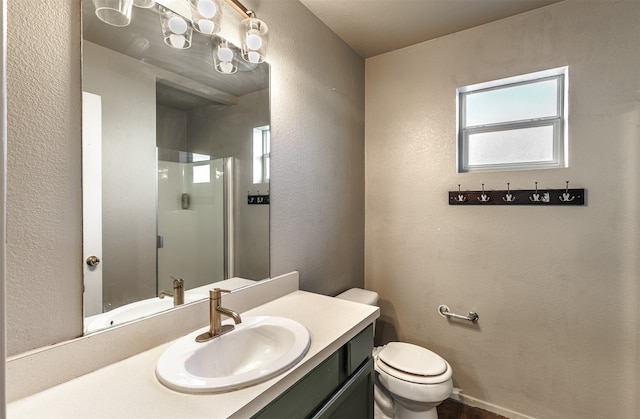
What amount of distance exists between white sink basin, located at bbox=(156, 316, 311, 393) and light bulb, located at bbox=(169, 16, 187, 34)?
1.10 meters

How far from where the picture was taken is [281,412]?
762mm

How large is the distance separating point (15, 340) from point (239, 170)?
2.96ft

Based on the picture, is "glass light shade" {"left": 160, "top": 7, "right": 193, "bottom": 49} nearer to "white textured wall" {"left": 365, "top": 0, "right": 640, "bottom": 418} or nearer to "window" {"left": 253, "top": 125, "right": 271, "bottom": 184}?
"window" {"left": 253, "top": 125, "right": 271, "bottom": 184}

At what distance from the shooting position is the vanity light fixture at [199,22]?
90 cm

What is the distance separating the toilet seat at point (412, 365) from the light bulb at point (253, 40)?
1.76 metres

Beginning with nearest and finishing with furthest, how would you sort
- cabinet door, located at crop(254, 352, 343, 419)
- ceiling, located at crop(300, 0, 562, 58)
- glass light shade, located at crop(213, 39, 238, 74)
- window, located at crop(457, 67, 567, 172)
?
cabinet door, located at crop(254, 352, 343, 419) < glass light shade, located at crop(213, 39, 238, 74) < ceiling, located at crop(300, 0, 562, 58) < window, located at crop(457, 67, 567, 172)

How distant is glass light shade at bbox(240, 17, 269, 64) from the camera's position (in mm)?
1235

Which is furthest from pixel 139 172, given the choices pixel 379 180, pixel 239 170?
pixel 379 180

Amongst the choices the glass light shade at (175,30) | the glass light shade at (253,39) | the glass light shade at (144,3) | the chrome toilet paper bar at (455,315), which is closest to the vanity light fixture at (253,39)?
the glass light shade at (253,39)

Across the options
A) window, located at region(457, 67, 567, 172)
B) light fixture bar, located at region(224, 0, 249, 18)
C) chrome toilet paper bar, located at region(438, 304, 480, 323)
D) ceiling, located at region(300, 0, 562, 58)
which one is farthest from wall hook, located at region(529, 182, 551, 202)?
light fixture bar, located at region(224, 0, 249, 18)

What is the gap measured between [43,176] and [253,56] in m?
0.92

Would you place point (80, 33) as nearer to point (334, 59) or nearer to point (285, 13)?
point (285, 13)

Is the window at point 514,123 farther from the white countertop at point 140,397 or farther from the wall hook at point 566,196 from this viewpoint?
the white countertop at point 140,397

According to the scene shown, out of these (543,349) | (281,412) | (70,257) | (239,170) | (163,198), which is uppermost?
(239,170)
